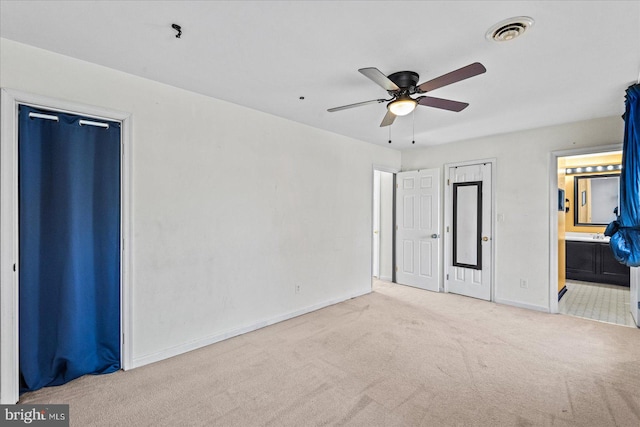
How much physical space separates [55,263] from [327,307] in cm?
309

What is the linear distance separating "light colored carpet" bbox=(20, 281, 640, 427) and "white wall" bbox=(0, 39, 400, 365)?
1.29ft

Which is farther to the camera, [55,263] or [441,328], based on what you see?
[441,328]

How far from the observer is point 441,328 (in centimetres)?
359

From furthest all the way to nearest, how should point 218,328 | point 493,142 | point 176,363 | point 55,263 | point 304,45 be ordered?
1. point 493,142
2. point 218,328
3. point 176,363
4. point 55,263
5. point 304,45

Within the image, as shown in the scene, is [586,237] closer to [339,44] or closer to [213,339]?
[339,44]

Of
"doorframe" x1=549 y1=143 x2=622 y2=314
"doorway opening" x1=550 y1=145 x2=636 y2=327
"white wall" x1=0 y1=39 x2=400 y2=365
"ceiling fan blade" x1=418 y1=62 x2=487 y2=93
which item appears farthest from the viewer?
"doorway opening" x1=550 y1=145 x2=636 y2=327

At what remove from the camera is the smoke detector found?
6.12 ft

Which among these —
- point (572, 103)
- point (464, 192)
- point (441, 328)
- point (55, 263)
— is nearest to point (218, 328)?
point (55, 263)

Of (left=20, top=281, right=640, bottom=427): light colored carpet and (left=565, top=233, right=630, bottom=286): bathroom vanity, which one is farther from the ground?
(left=565, top=233, right=630, bottom=286): bathroom vanity

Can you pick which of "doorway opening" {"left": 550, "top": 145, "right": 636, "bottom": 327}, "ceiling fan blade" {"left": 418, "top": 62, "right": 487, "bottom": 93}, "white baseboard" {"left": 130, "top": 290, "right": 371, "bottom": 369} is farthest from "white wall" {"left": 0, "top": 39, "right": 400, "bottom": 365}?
"doorway opening" {"left": 550, "top": 145, "right": 636, "bottom": 327}

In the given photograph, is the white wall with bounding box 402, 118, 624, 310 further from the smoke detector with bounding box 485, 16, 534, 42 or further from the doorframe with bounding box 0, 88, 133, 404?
the doorframe with bounding box 0, 88, 133, 404

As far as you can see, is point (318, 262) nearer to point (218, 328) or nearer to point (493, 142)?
point (218, 328)

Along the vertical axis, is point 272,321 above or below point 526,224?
below

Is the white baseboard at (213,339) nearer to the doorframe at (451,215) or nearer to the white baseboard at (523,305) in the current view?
the doorframe at (451,215)
